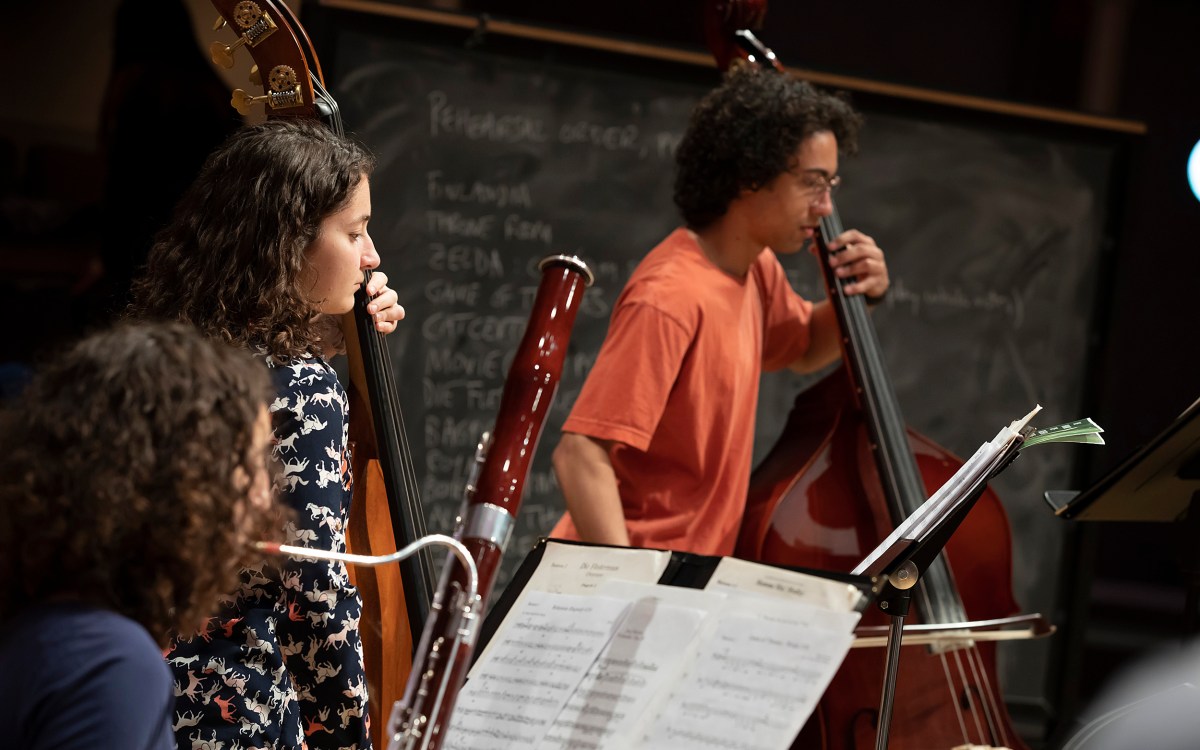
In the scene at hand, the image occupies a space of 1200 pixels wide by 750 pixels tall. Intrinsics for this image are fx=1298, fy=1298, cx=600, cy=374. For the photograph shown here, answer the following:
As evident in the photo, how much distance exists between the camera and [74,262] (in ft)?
12.8

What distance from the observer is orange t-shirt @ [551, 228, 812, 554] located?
6.50ft

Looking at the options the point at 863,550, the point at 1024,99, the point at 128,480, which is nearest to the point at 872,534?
the point at 863,550

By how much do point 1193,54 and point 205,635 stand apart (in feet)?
14.3

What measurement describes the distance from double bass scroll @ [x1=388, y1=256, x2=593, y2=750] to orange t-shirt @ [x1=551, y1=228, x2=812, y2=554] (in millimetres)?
770

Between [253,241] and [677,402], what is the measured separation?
810 mm

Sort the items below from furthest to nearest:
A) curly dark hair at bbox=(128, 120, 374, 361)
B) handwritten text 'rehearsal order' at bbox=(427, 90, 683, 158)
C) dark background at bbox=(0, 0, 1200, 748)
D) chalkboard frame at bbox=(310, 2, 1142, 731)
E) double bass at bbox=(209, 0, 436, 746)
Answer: dark background at bbox=(0, 0, 1200, 748)
chalkboard frame at bbox=(310, 2, 1142, 731)
handwritten text 'rehearsal order' at bbox=(427, 90, 683, 158)
double bass at bbox=(209, 0, 436, 746)
curly dark hair at bbox=(128, 120, 374, 361)

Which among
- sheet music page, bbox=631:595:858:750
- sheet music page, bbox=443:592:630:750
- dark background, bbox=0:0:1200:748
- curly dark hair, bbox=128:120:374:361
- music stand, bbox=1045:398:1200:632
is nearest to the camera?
sheet music page, bbox=631:595:858:750

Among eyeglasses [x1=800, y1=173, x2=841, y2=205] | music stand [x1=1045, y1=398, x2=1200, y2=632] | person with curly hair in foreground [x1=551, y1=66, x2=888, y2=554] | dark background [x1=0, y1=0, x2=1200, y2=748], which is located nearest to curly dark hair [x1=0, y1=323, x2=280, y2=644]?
person with curly hair in foreground [x1=551, y1=66, x2=888, y2=554]

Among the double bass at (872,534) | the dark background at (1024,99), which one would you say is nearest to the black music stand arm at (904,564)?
the double bass at (872,534)

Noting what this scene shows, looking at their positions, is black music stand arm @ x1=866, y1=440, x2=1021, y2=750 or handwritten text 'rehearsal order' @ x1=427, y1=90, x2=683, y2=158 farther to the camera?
handwritten text 'rehearsal order' @ x1=427, y1=90, x2=683, y2=158

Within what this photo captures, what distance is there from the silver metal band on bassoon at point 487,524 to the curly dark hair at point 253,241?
400mm

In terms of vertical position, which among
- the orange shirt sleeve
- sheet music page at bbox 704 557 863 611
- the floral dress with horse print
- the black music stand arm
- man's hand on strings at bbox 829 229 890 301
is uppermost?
man's hand on strings at bbox 829 229 890 301

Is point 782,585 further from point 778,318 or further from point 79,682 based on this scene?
point 778,318

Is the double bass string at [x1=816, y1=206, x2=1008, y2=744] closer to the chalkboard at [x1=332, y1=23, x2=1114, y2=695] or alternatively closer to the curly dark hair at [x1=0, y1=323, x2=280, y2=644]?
the chalkboard at [x1=332, y1=23, x2=1114, y2=695]
